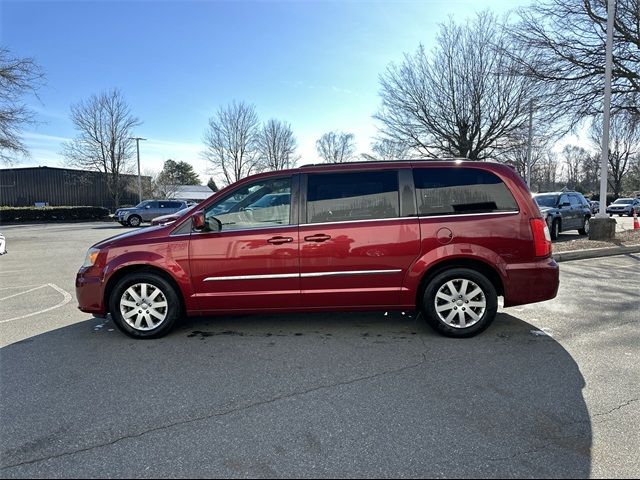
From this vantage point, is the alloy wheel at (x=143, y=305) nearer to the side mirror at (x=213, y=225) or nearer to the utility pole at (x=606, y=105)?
the side mirror at (x=213, y=225)

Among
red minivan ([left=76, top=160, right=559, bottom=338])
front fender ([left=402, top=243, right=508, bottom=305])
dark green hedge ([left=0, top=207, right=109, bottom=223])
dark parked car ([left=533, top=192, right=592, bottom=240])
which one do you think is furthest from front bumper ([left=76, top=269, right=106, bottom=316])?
dark green hedge ([left=0, top=207, right=109, bottom=223])

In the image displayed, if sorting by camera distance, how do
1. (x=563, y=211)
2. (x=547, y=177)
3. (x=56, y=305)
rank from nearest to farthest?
(x=56, y=305)
(x=563, y=211)
(x=547, y=177)

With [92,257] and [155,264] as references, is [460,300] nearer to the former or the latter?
[155,264]

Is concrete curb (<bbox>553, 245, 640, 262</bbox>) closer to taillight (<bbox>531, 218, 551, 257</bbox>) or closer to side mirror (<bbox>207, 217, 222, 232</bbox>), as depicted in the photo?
taillight (<bbox>531, 218, 551, 257</bbox>)

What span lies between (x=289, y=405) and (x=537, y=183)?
77782mm

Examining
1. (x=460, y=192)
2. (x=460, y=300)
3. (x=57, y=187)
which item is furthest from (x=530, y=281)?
(x=57, y=187)

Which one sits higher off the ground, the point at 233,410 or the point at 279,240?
the point at 279,240

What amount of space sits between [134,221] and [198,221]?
25.4m

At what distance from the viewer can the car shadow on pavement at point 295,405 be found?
2.47m

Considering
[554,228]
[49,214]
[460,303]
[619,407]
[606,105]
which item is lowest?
[619,407]

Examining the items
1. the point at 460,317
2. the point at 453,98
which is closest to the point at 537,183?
the point at 453,98

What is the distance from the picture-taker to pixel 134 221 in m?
27.3

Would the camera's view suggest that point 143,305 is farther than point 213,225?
Yes

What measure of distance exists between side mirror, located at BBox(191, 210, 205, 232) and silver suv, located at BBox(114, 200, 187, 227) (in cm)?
2381
